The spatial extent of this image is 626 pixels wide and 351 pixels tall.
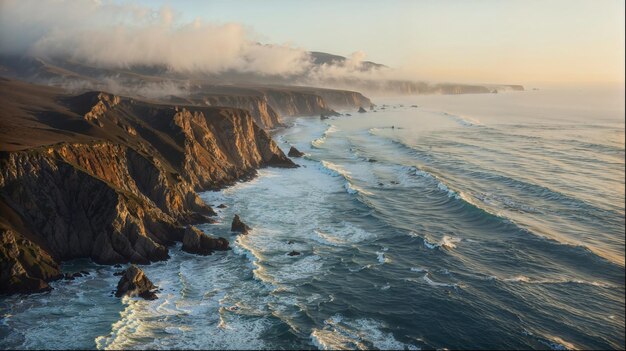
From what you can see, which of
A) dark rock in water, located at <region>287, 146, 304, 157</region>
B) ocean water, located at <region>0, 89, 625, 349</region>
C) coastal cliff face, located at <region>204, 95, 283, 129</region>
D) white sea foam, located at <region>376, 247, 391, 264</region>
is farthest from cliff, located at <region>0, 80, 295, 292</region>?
coastal cliff face, located at <region>204, 95, 283, 129</region>

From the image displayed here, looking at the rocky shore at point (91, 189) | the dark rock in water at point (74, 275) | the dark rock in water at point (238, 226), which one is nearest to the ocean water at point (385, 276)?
the dark rock in water at point (74, 275)

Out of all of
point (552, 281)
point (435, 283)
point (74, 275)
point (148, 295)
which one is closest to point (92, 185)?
point (74, 275)

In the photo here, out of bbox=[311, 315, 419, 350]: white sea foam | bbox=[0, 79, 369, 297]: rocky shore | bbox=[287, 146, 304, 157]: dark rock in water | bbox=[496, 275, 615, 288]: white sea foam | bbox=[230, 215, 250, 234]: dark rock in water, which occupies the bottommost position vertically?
bbox=[311, 315, 419, 350]: white sea foam

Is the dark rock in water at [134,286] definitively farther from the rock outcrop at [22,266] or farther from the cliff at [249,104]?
the cliff at [249,104]

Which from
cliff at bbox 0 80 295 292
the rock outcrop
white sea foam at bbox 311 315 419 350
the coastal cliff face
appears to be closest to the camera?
white sea foam at bbox 311 315 419 350

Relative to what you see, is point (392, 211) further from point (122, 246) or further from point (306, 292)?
point (122, 246)

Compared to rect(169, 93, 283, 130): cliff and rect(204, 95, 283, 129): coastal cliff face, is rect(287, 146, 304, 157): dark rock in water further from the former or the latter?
rect(204, 95, 283, 129): coastal cliff face
